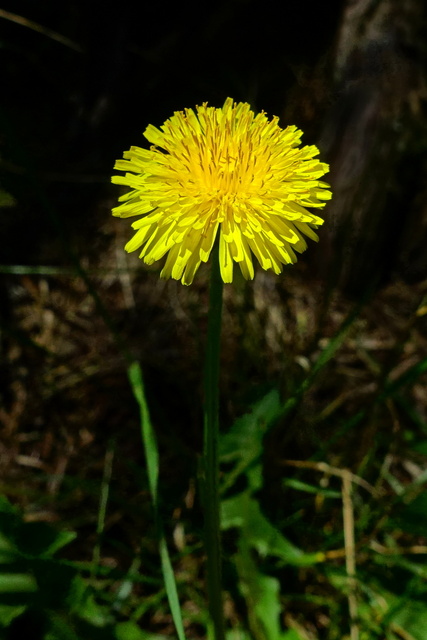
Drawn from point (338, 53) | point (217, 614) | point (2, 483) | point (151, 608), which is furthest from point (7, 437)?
point (338, 53)

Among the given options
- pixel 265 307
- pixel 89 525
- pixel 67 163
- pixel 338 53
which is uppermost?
pixel 338 53

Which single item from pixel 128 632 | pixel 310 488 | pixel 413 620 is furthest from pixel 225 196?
pixel 413 620

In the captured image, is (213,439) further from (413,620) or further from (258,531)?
(413,620)

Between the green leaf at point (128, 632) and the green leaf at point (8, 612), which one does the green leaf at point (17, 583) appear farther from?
the green leaf at point (128, 632)

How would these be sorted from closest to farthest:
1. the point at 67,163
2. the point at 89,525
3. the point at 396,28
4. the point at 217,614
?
the point at 217,614
the point at 89,525
the point at 396,28
the point at 67,163

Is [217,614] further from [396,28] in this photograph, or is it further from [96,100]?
[96,100]

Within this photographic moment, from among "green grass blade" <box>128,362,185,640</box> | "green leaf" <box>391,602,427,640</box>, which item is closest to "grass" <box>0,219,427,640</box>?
"green leaf" <box>391,602,427,640</box>
